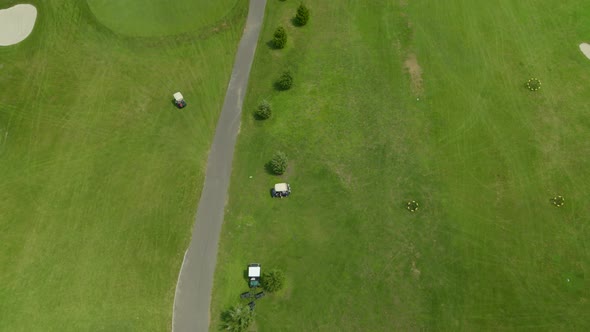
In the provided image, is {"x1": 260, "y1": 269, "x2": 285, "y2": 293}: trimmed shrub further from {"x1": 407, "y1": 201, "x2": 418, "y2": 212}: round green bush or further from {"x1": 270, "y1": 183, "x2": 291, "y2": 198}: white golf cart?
{"x1": 407, "y1": 201, "x2": 418, "y2": 212}: round green bush

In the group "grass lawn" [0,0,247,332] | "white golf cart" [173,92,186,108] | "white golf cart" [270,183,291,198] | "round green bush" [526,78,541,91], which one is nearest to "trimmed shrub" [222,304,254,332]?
"grass lawn" [0,0,247,332]

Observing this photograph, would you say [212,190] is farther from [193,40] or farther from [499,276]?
[499,276]

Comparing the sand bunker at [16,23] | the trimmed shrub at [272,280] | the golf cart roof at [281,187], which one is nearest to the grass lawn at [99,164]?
the sand bunker at [16,23]

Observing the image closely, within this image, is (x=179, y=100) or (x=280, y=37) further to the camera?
(x=280, y=37)

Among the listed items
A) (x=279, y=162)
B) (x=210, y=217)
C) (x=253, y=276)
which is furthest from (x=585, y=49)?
(x=210, y=217)

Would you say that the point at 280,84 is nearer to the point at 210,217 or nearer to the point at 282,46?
the point at 282,46

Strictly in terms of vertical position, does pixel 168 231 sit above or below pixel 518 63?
below

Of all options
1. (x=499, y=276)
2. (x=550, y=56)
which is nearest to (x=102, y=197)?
(x=499, y=276)
